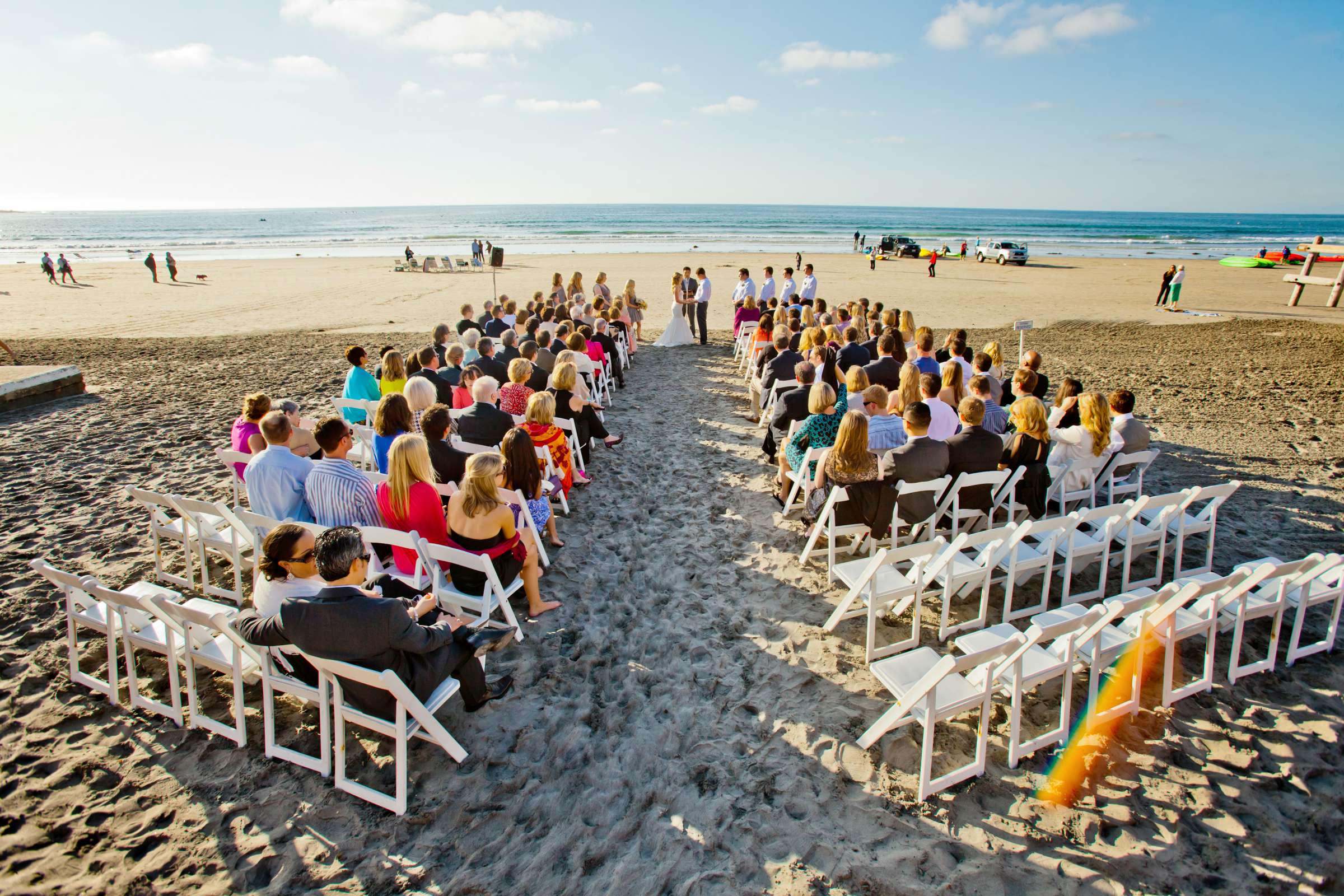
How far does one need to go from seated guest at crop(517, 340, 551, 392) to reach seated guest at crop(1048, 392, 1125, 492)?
4748 millimetres

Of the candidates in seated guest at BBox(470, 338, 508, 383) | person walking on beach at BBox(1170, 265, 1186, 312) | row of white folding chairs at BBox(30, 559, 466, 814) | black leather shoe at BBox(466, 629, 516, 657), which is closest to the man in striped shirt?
row of white folding chairs at BBox(30, 559, 466, 814)

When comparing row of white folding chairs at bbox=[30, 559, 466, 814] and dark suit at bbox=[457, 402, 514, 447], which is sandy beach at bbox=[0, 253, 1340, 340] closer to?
dark suit at bbox=[457, 402, 514, 447]

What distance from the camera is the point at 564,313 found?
1038 cm

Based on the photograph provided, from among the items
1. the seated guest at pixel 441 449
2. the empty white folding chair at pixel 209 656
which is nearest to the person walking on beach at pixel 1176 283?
the seated guest at pixel 441 449

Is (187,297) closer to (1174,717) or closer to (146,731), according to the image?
(146,731)

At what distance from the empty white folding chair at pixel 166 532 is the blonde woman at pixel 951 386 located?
6.32 m

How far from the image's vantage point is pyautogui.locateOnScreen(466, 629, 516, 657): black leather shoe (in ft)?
10.4

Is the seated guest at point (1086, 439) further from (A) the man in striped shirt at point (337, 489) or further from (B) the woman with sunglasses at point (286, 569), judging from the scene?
(B) the woman with sunglasses at point (286, 569)

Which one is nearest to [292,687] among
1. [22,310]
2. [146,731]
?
[146,731]

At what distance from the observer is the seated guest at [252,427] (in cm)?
488

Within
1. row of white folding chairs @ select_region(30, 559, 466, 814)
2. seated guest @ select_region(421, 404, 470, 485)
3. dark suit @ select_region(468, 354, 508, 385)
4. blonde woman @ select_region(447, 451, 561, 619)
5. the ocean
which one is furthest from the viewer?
the ocean

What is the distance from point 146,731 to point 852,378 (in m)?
5.69

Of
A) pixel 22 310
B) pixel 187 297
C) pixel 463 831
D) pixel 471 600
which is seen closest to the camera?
pixel 463 831

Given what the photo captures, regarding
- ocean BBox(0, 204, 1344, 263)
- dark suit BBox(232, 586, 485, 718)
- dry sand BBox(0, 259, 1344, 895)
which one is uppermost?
ocean BBox(0, 204, 1344, 263)
